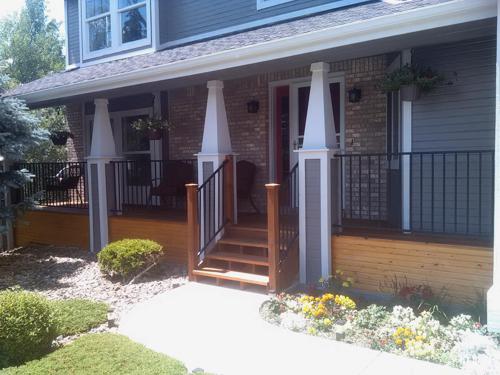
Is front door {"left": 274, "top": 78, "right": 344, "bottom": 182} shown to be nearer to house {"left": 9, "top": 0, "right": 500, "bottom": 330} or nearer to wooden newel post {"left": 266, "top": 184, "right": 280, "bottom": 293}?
house {"left": 9, "top": 0, "right": 500, "bottom": 330}

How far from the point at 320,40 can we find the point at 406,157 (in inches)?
76.3

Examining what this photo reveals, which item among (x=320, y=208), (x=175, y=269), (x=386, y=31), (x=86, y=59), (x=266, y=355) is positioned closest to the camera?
(x=266, y=355)

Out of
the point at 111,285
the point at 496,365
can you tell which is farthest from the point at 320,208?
the point at 111,285

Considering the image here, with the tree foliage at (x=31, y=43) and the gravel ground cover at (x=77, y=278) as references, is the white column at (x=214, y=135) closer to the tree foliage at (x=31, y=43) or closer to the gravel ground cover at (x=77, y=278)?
the gravel ground cover at (x=77, y=278)

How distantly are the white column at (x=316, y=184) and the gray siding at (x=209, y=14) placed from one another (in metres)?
2.15

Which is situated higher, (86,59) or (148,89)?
(86,59)

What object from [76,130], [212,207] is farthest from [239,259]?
[76,130]

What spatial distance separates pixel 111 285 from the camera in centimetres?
625

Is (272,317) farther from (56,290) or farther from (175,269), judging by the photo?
(56,290)

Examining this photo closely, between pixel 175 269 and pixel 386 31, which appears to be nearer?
pixel 386 31

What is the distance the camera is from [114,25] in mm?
9562

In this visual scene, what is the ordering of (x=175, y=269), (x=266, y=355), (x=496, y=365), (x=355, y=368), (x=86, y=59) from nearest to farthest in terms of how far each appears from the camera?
(x=496, y=365)
(x=355, y=368)
(x=266, y=355)
(x=175, y=269)
(x=86, y=59)

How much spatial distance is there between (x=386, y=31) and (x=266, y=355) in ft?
10.3

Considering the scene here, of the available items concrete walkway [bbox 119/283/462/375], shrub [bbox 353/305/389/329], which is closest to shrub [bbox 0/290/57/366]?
concrete walkway [bbox 119/283/462/375]
